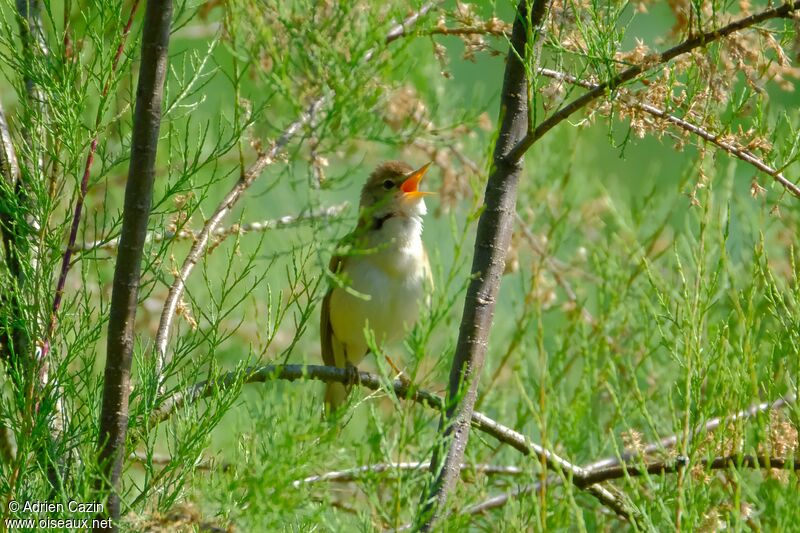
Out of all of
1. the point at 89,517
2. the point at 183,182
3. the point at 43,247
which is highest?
the point at 183,182

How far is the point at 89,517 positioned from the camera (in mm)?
1694

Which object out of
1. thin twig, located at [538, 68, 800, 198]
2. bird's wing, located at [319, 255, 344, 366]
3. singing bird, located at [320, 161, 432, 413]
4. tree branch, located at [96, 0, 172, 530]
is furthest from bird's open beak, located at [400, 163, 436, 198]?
tree branch, located at [96, 0, 172, 530]

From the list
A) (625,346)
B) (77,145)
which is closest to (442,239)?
(625,346)

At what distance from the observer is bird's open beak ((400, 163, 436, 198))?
3553 millimetres

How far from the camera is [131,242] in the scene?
1.71 m

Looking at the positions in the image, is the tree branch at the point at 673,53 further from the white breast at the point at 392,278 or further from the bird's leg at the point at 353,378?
the white breast at the point at 392,278

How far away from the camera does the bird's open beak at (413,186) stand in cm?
355

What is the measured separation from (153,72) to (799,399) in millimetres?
1219

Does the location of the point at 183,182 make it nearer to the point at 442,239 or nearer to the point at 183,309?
the point at 183,309

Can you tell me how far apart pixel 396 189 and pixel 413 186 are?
281 millimetres

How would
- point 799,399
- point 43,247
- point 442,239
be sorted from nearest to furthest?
point 799,399 → point 43,247 → point 442,239

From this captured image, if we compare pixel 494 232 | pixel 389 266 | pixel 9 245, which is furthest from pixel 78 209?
pixel 389 266

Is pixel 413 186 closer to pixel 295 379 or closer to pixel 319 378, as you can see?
pixel 319 378

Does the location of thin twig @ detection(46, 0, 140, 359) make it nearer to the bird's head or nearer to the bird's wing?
the bird's head
